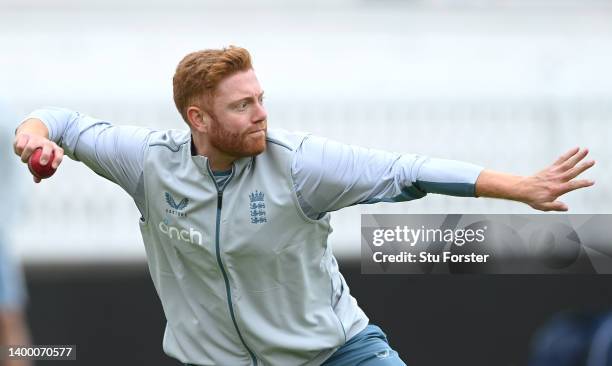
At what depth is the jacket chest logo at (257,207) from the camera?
4.66 meters

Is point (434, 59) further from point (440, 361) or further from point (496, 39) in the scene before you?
point (440, 361)

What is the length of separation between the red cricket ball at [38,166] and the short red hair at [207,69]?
0.54 m

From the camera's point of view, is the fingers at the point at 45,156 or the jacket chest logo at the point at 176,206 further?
the jacket chest logo at the point at 176,206

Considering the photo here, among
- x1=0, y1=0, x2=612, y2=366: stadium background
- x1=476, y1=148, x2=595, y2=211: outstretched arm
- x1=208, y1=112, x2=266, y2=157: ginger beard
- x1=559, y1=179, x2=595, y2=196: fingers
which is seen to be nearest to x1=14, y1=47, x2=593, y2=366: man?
x1=208, y1=112, x2=266, y2=157: ginger beard

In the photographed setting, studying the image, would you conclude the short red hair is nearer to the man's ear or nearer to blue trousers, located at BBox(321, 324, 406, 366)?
the man's ear

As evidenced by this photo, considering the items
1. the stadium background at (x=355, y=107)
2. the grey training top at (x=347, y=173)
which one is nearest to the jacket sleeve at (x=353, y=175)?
the grey training top at (x=347, y=173)

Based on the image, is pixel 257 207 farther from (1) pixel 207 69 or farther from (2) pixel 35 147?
(2) pixel 35 147

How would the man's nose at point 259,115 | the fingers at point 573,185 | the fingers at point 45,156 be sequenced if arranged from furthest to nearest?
the man's nose at point 259,115, the fingers at point 45,156, the fingers at point 573,185

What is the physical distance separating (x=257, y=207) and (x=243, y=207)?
5 cm

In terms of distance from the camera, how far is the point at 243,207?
4691 millimetres

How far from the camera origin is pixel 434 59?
11461 millimetres

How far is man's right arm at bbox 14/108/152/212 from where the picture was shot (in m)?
4.88

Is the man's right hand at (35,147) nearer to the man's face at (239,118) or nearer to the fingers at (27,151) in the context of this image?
the fingers at (27,151)

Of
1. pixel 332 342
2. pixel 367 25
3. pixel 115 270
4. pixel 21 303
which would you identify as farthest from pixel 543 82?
pixel 332 342
